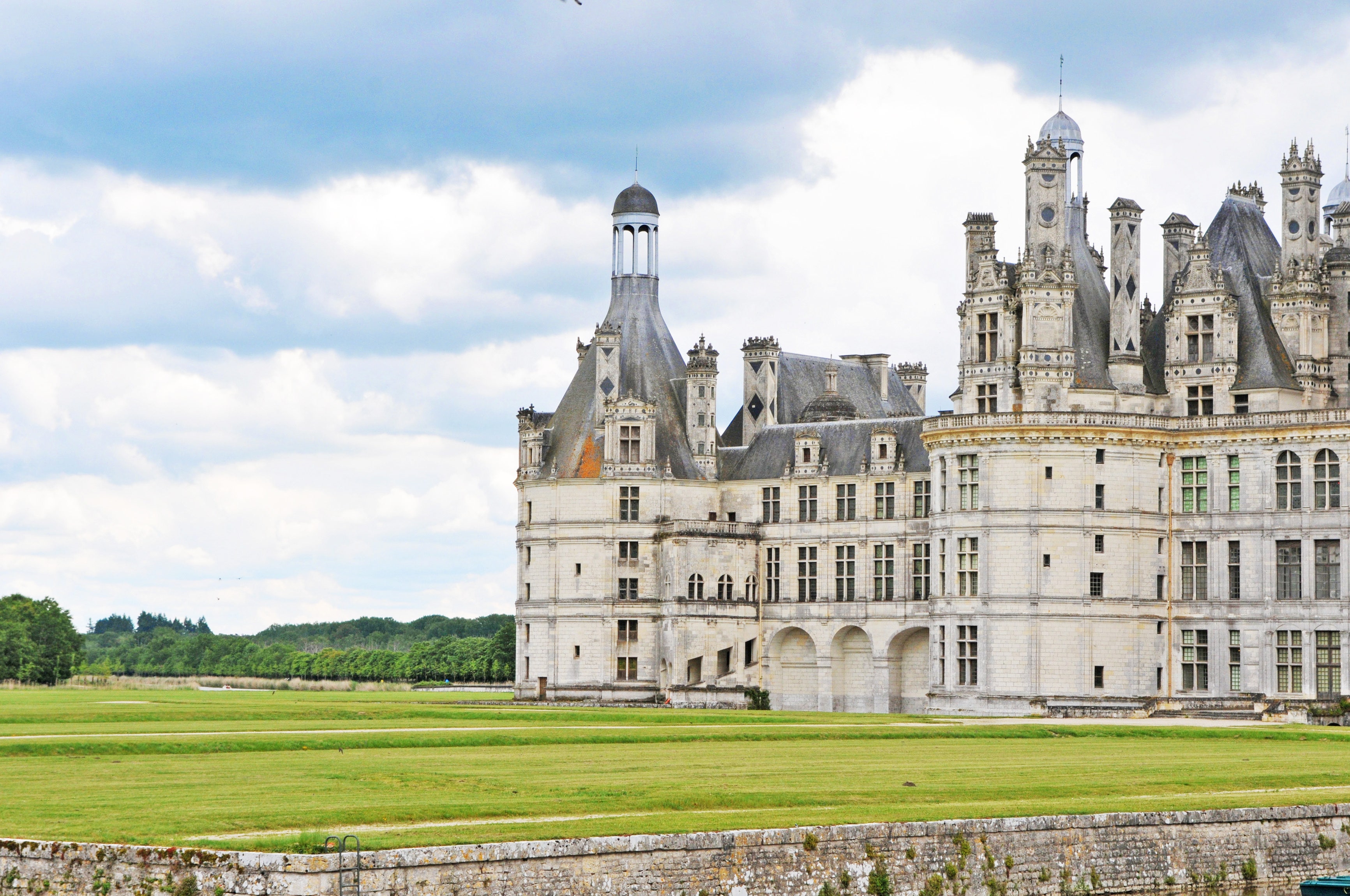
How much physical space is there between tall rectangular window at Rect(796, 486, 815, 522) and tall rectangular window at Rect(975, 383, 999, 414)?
9.86m

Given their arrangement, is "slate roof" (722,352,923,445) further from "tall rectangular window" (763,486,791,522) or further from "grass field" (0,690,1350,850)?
"grass field" (0,690,1350,850)

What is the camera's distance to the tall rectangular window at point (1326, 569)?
68.2 metres

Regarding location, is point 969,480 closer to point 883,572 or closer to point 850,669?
point 883,572

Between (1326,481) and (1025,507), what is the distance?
34.3 feet

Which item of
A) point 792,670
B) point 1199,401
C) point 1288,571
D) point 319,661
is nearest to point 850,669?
point 792,670

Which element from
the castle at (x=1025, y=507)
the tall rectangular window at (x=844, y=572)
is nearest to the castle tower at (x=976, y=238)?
the castle at (x=1025, y=507)

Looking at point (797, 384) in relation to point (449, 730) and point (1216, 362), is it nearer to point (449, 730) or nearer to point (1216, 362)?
point (1216, 362)

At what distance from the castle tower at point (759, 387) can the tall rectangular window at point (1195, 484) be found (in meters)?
19.7

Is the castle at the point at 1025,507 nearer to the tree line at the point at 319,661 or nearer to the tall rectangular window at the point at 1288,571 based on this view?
the tall rectangular window at the point at 1288,571

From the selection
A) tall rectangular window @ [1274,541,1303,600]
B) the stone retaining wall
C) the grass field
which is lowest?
the stone retaining wall

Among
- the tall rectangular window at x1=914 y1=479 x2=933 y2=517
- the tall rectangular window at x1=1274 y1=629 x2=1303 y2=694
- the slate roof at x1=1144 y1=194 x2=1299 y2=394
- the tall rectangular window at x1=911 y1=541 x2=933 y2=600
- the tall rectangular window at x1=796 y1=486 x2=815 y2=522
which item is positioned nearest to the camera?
the tall rectangular window at x1=1274 y1=629 x2=1303 y2=694

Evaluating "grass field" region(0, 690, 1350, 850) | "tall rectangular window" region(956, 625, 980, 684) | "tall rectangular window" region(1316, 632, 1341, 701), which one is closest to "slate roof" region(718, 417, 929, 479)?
"tall rectangular window" region(956, 625, 980, 684)

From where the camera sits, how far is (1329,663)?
224 ft

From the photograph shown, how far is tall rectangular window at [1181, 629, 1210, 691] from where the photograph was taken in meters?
71.4
